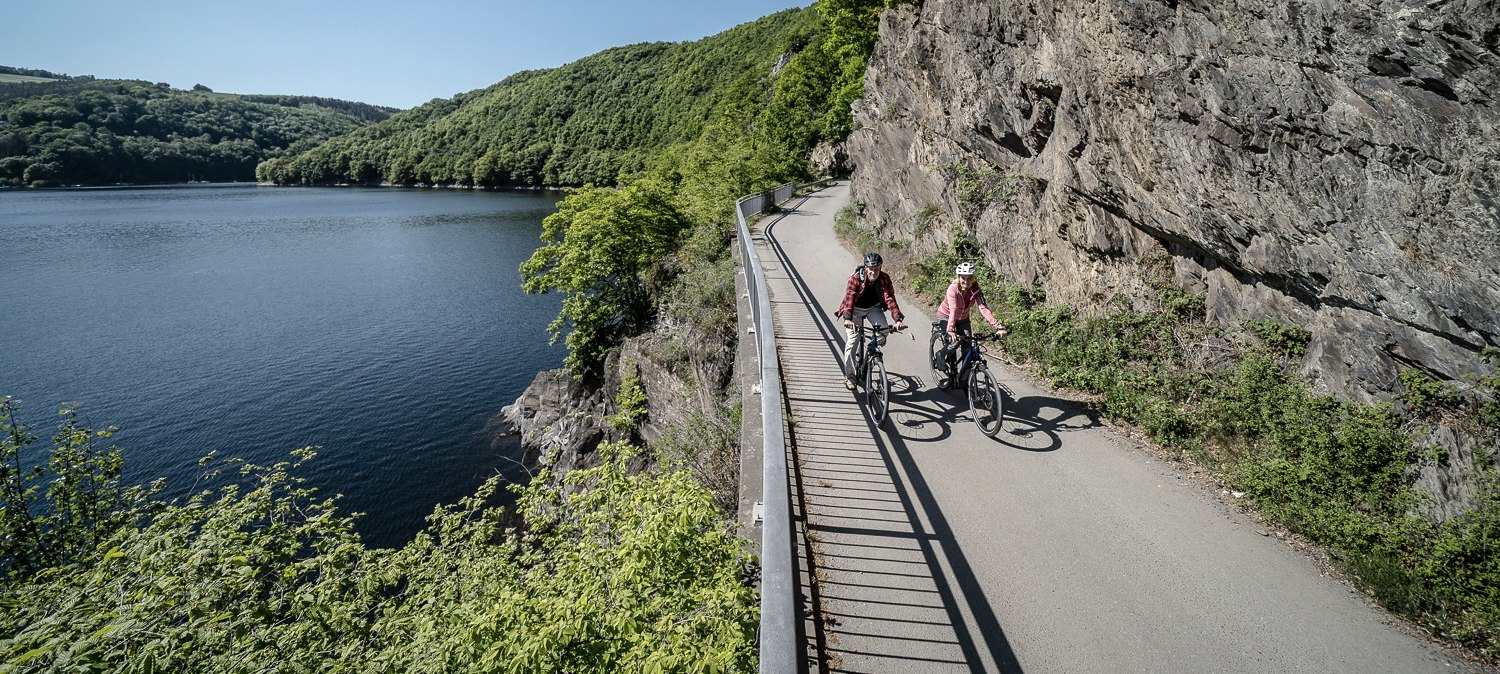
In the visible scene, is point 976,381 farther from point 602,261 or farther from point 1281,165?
point 602,261

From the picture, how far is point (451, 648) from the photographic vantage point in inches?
195

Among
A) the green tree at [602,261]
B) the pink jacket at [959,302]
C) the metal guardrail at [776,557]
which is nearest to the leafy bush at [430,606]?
the metal guardrail at [776,557]

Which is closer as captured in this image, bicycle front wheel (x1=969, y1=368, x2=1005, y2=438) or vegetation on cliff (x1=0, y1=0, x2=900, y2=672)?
vegetation on cliff (x1=0, y1=0, x2=900, y2=672)

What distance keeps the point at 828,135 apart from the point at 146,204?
10761 cm

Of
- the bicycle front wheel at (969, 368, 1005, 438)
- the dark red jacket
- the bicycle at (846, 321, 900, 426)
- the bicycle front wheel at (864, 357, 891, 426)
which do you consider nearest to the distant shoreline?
the dark red jacket

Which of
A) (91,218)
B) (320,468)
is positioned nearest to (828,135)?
(320,468)

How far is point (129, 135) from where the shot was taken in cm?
14188

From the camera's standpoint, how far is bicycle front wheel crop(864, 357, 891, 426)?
7.14 metres

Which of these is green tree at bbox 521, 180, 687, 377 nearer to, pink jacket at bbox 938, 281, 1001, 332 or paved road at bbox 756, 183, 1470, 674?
pink jacket at bbox 938, 281, 1001, 332

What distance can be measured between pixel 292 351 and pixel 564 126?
12308cm

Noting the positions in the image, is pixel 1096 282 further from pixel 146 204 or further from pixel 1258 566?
pixel 146 204

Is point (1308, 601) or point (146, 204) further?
point (146, 204)

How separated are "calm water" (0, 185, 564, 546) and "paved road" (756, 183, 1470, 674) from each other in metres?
16.7

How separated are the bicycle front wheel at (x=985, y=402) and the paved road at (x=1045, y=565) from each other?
0.28 m
